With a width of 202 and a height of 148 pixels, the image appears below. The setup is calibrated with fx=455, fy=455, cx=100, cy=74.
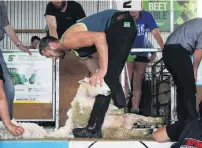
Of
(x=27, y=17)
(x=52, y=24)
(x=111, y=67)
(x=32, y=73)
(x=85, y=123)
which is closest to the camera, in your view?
(x=111, y=67)

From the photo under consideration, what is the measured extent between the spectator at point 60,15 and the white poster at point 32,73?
69 centimetres

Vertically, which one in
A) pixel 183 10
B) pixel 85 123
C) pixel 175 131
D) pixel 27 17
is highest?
pixel 183 10

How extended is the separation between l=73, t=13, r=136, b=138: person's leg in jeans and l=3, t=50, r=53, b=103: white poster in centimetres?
190

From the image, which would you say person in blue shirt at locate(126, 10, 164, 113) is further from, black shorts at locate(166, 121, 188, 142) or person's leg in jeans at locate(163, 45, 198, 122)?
black shorts at locate(166, 121, 188, 142)

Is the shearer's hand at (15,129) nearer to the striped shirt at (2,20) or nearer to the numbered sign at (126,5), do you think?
the striped shirt at (2,20)

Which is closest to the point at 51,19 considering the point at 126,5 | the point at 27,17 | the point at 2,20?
the point at 2,20

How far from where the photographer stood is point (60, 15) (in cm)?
447

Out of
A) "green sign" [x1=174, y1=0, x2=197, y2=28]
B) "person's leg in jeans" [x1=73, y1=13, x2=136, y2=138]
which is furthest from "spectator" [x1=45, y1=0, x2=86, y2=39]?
"green sign" [x1=174, y1=0, x2=197, y2=28]

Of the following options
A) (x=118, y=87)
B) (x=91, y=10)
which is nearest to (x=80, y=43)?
(x=118, y=87)

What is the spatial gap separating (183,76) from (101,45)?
0.69 metres

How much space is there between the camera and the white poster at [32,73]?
16.7ft

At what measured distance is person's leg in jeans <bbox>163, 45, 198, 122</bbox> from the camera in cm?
327

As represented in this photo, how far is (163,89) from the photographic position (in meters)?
5.25

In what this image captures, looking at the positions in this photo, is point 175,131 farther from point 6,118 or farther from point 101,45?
point 6,118
